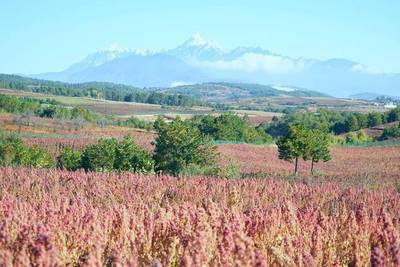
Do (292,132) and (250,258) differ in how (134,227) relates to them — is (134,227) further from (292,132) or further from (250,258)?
(292,132)

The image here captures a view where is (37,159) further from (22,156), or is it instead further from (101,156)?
(101,156)

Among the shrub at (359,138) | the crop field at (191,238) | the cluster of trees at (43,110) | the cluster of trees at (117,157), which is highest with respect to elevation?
the crop field at (191,238)

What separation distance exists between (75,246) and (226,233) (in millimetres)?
1882

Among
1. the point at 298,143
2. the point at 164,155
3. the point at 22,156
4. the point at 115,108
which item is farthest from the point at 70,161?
the point at 115,108

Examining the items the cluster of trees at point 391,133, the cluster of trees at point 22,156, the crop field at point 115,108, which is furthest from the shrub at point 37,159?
the crop field at point 115,108

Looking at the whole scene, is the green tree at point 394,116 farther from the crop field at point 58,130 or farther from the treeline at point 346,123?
the crop field at point 58,130

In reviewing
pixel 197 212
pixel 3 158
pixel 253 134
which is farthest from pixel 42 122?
pixel 197 212

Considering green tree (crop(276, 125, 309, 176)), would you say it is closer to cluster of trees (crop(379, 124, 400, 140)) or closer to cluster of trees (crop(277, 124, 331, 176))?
cluster of trees (crop(277, 124, 331, 176))

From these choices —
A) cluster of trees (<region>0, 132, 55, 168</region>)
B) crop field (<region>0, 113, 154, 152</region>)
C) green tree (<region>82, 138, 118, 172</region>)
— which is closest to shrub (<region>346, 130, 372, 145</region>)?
crop field (<region>0, 113, 154, 152</region>)

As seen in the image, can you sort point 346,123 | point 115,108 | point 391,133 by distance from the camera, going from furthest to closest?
point 115,108 < point 346,123 < point 391,133

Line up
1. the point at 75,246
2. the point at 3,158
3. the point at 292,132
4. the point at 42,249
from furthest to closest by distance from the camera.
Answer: the point at 292,132
the point at 3,158
the point at 75,246
the point at 42,249

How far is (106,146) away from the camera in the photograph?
26.8 metres

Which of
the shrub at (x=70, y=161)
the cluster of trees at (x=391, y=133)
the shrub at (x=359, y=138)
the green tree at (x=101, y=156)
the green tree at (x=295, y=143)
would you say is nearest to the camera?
the green tree at (x=101, y=156)

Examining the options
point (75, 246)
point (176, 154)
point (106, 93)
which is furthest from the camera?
point (106, 93)
